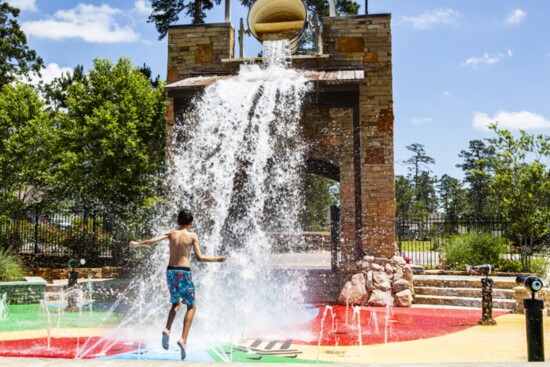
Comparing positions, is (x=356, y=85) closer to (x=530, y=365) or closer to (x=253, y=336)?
(x=253, y=336)

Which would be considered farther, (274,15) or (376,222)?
(274,15)

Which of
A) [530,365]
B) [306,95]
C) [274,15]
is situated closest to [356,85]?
[306,95]

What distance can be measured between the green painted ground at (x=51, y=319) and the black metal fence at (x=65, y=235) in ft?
18.9

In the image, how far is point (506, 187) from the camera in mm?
16234

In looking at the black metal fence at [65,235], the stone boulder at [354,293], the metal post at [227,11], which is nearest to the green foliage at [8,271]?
the black metal fence at [65,235]

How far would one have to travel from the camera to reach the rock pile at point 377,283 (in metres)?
10.3

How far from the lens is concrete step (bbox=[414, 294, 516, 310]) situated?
10.0m

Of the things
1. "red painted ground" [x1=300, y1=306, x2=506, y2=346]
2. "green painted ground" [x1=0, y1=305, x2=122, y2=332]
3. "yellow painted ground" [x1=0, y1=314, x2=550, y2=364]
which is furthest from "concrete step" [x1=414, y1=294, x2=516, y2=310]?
"green painted ground" [x1=0, y1=305, x2=122, y2=332]

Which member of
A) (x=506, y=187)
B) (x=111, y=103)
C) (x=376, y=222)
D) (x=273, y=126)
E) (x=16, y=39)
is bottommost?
(x=376, y=222)

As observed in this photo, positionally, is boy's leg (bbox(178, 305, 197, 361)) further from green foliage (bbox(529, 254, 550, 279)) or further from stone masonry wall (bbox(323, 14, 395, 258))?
green foliage (bbox(529, 254, 550, 279))

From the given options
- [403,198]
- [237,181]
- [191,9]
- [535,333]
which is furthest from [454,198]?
[535,333]

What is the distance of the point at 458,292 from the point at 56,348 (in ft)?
25.5

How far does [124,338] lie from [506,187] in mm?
13313

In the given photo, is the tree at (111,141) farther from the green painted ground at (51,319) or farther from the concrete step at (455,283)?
the concrete step at (455,283)
